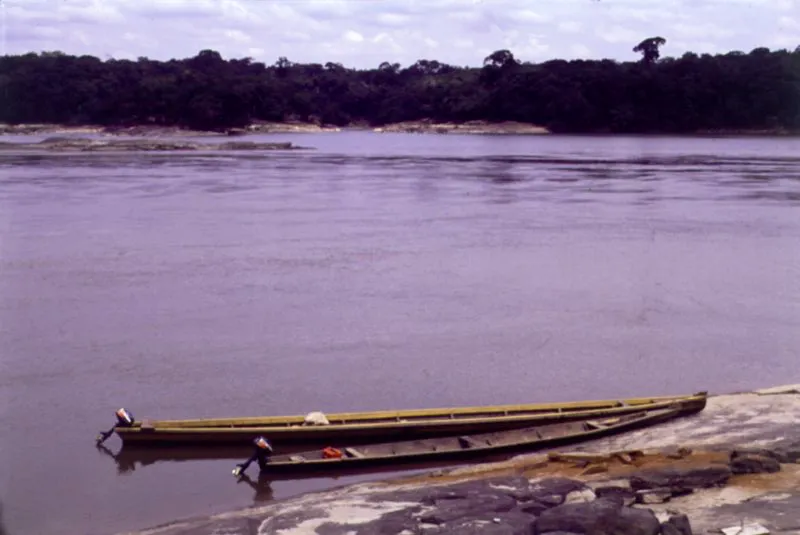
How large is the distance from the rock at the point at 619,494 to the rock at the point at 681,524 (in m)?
0.75

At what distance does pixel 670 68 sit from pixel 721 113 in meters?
9.21

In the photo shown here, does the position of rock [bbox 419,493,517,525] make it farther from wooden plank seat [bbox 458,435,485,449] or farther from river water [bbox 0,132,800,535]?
river water [bbox 0,132,800,535]

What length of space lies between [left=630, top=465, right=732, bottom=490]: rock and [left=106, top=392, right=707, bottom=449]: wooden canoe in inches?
101

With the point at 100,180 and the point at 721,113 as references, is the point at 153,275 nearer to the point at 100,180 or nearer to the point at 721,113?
the point at 100,180

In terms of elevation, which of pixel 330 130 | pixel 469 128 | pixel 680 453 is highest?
pixel 469 128

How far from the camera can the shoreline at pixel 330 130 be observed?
102 metres

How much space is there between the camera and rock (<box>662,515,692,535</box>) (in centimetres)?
966

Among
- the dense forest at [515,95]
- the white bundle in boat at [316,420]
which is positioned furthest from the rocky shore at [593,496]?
the dense forest at [515,95]

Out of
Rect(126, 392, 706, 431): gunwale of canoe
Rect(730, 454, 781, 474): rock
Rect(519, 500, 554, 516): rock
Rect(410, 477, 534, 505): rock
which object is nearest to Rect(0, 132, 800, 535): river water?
Rect(126, 392, 706, 431): gunwale of canoe

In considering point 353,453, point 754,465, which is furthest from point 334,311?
point 754,465

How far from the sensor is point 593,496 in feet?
35.9

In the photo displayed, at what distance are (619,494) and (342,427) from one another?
403 centimetres

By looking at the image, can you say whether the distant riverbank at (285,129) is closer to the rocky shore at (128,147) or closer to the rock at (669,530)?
the rocky shore at (128,147)

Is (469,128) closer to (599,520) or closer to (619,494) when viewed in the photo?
(619,494)
